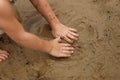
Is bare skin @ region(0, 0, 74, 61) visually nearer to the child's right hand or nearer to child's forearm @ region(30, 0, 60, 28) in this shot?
the child's right hand

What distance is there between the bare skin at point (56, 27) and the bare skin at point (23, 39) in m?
0.04

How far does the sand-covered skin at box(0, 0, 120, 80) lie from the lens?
1437mm

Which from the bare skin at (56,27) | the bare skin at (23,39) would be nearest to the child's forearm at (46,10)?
the bare skin at (56,27)

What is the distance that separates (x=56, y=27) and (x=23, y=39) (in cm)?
30

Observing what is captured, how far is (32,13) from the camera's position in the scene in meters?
1.70

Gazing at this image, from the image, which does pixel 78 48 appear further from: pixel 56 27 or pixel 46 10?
pixel 46 10

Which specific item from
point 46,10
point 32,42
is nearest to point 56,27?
point 46,10

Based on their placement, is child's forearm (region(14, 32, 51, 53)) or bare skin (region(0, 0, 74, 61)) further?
child's forearm (region(14, 32, 51, 53))

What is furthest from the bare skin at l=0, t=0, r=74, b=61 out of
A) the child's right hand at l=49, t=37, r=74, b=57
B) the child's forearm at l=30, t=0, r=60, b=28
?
the child's forearm at l=30, t=0, r=60, b=28

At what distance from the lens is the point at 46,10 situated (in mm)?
1530

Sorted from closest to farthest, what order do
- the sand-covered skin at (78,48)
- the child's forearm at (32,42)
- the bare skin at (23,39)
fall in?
the bare skin at (23,39), the child's forearm at (32,42), the sand-covered skin at (78,48)

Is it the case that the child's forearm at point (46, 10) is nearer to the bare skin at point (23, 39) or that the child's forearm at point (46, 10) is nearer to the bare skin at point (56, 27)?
the bare skin at point (56, 27)

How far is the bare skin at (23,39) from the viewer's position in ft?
3.85

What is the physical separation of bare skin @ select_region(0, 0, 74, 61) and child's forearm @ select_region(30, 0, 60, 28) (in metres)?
0.11
